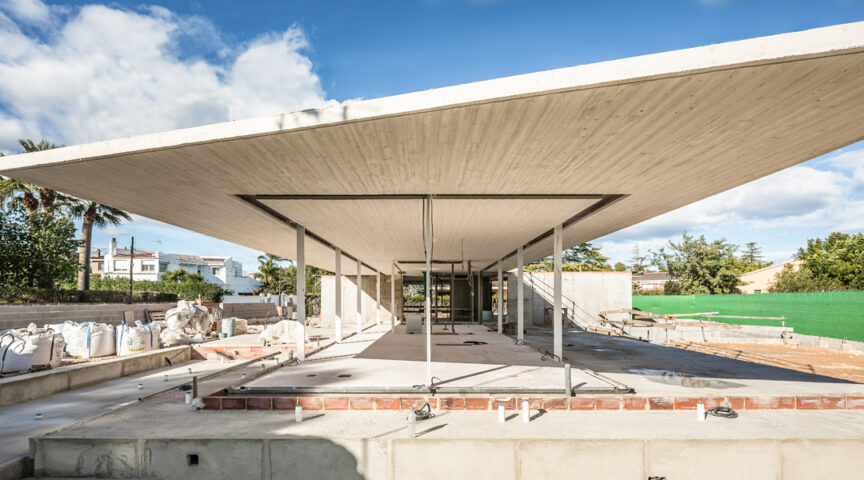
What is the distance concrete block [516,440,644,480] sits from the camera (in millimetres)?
4984

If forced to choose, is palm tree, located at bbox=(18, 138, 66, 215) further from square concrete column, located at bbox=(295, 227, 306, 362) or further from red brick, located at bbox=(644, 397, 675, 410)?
red brick, located at bbox=(644, 397, 675, 410)

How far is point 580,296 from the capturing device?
24031 mm

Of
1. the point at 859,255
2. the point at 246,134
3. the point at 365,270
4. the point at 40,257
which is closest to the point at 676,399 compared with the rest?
the point at 246,134

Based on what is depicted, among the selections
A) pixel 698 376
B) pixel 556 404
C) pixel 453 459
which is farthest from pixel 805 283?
pixel 453 459

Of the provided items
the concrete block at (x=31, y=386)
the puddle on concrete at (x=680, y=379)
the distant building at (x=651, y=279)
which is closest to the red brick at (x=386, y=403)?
the puddle on concrete at (x=680, y=379)

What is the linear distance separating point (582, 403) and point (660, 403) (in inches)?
41.5

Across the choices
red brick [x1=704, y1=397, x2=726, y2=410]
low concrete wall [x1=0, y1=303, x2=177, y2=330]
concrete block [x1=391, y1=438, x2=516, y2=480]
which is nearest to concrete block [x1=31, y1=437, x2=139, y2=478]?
concrete block [x1=391, y1=438, x2=516, y2=480]

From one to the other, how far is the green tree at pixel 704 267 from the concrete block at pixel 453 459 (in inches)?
1641

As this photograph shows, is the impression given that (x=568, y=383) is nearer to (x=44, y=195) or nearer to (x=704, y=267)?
(x=44, y=195)

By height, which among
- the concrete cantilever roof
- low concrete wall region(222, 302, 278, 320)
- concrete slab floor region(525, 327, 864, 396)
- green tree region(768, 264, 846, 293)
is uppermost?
the concrete cantilever roof

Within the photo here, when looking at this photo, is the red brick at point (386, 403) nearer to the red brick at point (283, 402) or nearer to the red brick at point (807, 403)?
the red brick at point (283, 402)

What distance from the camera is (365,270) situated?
24.3 meters

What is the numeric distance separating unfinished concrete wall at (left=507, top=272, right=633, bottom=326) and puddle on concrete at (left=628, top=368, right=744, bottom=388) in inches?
592

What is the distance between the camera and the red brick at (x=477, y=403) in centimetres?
627
